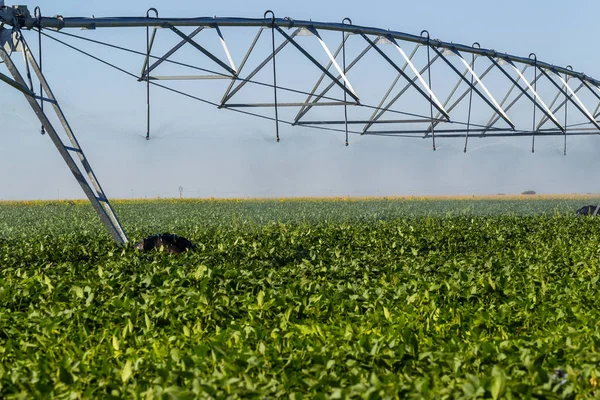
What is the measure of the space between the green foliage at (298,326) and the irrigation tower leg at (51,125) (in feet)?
2.43

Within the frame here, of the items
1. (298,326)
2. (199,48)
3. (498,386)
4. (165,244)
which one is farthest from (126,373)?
(199,48)

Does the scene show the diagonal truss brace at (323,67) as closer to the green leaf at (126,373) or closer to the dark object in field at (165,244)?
the dark object in field at (165,244)

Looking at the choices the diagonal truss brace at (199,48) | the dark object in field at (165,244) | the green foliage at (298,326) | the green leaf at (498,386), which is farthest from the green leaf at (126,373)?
the diagonal truss brace at (199,48)

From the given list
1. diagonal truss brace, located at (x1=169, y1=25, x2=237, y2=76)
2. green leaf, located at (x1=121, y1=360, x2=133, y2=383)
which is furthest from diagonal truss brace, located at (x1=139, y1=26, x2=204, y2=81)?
green leaf, located at (x1=121, y1=360, x2=133, y2=383)

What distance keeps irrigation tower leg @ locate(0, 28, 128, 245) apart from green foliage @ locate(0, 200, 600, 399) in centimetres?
74

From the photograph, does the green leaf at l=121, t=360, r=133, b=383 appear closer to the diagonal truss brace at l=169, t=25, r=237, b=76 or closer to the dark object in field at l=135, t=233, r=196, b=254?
the dark object in field at l=135, t=233, r=196, b=254

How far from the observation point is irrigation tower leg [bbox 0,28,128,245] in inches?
443

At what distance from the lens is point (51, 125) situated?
448 inches

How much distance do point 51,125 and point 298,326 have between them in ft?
22.3

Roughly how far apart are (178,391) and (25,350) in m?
2.13

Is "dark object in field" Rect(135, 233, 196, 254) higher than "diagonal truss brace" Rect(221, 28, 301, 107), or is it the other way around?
"diagonal truss brace" Rect(221, 28, 301, 107)

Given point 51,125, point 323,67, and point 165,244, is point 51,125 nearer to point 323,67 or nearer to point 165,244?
point 165,244

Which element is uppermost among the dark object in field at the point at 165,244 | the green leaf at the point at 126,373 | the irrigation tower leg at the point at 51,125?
the irrigation tower leg at the point at 51,125

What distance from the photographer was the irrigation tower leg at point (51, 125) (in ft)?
36.9
